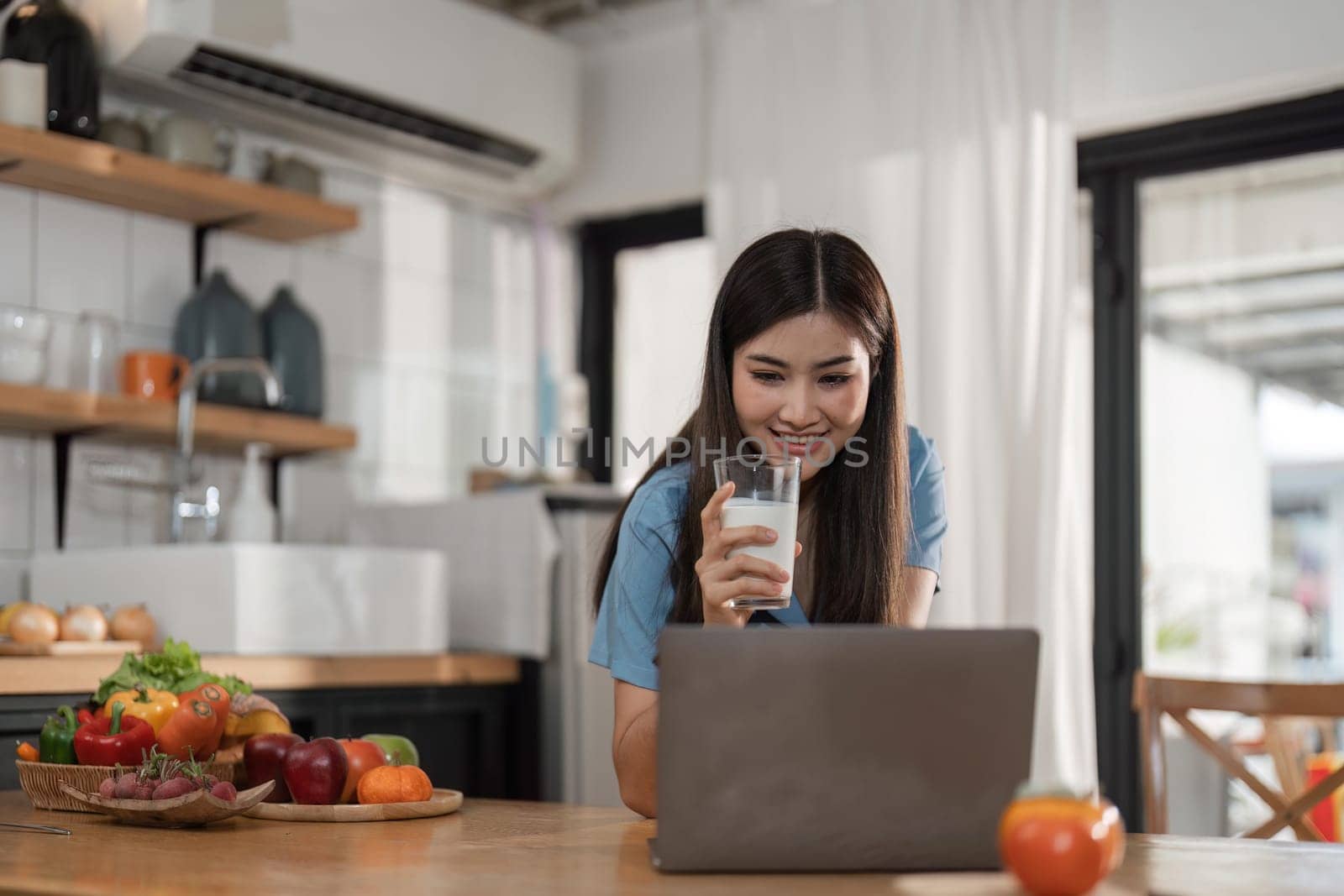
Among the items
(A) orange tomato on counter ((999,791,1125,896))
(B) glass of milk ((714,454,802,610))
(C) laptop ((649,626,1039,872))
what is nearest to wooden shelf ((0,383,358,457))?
(B) glass of milk ((714,454,802,610))

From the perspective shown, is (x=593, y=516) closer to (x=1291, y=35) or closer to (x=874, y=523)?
(x=874, y=523)

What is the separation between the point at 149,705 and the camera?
1.66 metres

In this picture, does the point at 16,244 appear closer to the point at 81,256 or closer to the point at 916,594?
the point at 81,256

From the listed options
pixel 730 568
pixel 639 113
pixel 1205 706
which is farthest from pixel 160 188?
pixel 1205 706

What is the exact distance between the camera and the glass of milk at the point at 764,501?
1.41 meters

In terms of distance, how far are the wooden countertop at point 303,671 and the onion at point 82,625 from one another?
9 cm

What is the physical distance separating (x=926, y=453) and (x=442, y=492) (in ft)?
7.03

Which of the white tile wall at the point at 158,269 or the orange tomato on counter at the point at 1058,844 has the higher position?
the white tile wall at the point at 158,269

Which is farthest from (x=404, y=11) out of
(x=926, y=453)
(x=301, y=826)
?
(x=301, y=826)

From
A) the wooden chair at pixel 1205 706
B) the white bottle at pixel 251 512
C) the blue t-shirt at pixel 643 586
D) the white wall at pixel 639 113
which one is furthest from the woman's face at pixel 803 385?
the white wall at pixel 639 113

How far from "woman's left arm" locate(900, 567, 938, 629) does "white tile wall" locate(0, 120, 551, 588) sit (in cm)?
192

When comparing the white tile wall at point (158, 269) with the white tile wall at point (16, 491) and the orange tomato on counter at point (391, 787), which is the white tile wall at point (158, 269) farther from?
the orange tomato on counter at point (391, 787)

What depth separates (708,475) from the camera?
5.70 feet

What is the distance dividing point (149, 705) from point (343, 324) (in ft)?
7.02
